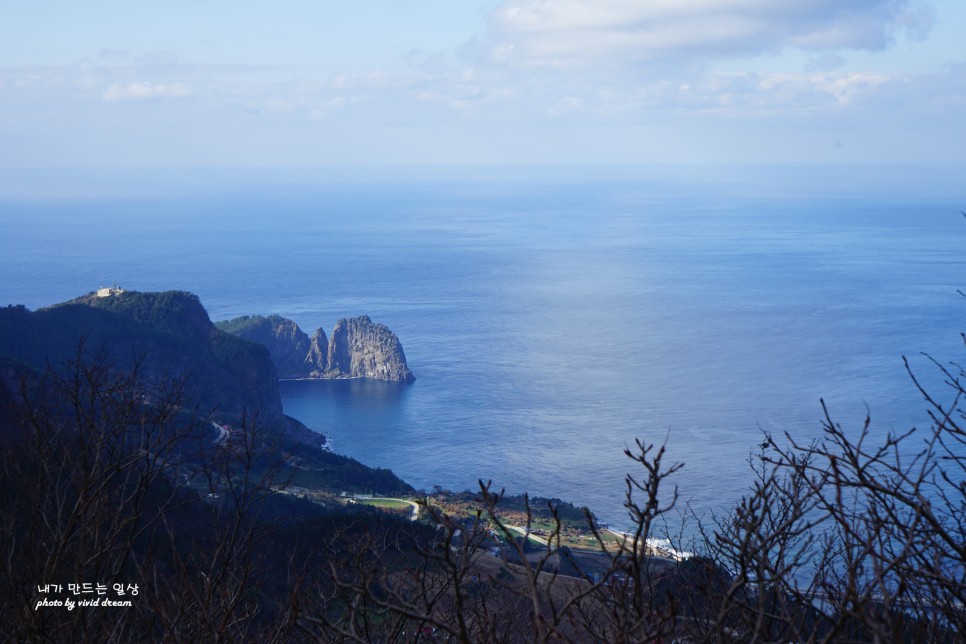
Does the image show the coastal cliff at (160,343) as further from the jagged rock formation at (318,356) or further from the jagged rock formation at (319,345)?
the jagged rock formation at (318,356)

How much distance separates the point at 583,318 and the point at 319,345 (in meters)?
22.4

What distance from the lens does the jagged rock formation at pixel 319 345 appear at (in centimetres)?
6284

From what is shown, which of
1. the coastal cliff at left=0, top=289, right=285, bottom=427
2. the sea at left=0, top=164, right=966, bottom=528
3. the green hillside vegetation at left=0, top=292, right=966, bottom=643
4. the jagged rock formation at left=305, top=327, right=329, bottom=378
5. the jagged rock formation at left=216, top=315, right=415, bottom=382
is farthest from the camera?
the jagged rock formation at left=305, top=327, right=329, bottom=378

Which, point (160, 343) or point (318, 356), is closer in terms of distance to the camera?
point (160, 343)

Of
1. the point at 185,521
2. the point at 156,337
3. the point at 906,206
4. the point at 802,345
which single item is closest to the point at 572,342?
the point at 802,345

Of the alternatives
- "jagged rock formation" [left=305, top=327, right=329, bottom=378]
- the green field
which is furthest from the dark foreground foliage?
"jagged rock formation" [left=305, top=327, right=329, bottom=378]

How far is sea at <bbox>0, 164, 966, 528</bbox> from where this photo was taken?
43406 millimetres

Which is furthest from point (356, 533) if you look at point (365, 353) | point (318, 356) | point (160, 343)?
point (318, 356)

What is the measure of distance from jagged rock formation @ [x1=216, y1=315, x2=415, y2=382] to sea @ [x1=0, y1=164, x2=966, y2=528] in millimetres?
1629

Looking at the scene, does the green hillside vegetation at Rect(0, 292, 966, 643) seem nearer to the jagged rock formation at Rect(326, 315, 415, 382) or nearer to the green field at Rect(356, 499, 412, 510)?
the green field at Rect(356, 499, 412, 510)

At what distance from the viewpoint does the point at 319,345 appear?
6569 centimetres

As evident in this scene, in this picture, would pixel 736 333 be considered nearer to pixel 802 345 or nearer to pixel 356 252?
pixel 802 345

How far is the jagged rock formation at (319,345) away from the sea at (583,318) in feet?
5.34

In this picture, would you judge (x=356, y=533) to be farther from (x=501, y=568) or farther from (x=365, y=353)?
(x=365, y=353)
